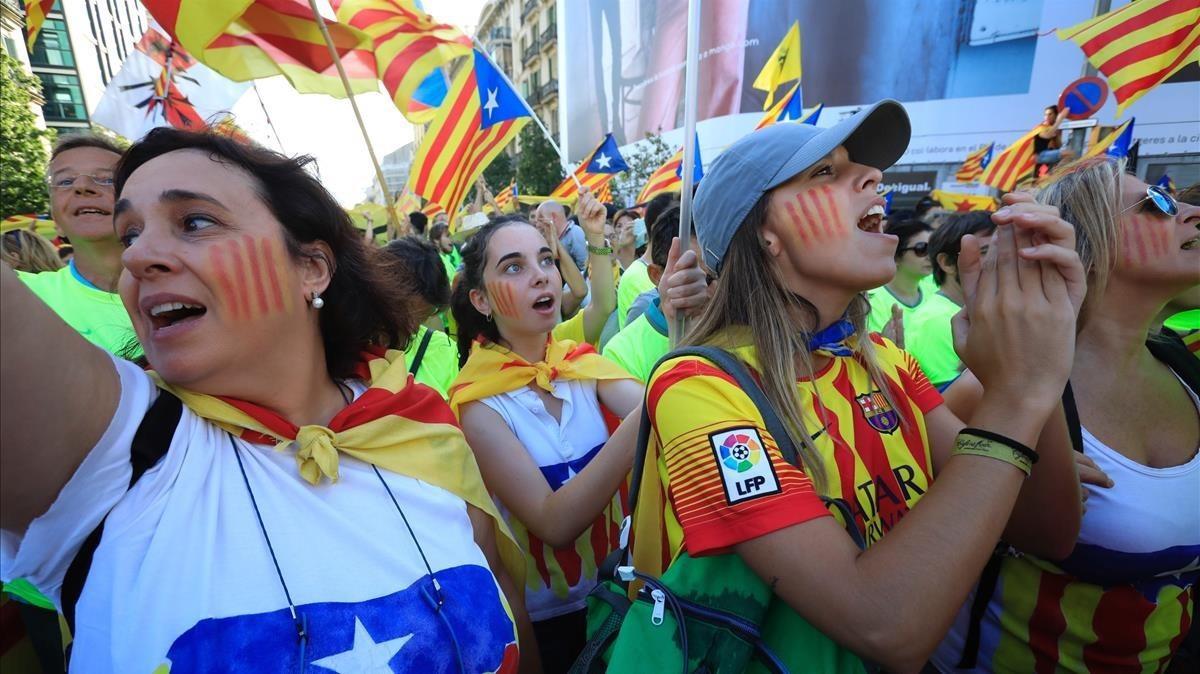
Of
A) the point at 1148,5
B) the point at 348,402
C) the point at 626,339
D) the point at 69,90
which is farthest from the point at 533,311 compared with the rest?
the point at 69,90

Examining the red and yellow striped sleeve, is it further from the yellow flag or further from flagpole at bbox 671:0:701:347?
the yellow flag

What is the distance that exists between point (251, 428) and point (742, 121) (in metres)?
30.8

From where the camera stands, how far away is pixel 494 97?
5141 millimetres

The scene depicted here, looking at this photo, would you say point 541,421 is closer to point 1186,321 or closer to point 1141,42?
point 1186,321

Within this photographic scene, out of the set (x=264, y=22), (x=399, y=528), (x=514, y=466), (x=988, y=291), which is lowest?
(x=514, y=466)

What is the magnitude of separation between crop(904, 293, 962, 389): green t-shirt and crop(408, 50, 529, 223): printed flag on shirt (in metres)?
3.40

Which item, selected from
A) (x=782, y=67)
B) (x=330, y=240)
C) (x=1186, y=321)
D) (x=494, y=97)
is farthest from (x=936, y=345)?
(x=782, y=67)

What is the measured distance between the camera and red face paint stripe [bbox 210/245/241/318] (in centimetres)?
128

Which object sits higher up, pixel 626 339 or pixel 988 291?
pixel 988 291

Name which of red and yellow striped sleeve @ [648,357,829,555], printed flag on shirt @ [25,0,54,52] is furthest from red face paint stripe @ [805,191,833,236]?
printed flag on shirt @ [25,0,54,52]

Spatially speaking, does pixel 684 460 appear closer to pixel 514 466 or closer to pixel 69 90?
pixel 514 466

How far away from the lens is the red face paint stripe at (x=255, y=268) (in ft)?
4.40

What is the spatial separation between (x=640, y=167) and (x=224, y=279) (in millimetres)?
29726

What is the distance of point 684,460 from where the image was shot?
121cm
